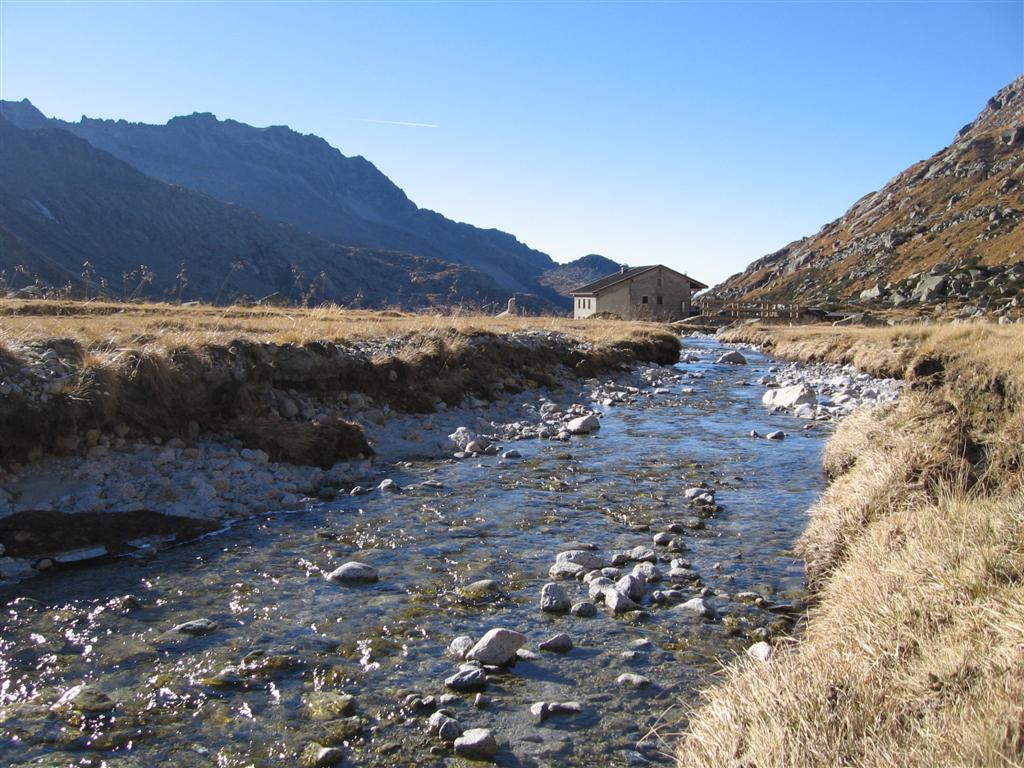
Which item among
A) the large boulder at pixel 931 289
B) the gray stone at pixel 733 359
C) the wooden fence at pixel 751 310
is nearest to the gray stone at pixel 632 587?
the gray stone at pixel 733 359

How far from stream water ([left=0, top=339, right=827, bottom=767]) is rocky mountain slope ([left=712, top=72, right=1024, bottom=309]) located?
243ft

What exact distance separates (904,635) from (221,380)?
10.4m

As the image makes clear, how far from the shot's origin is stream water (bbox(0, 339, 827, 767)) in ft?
14.9

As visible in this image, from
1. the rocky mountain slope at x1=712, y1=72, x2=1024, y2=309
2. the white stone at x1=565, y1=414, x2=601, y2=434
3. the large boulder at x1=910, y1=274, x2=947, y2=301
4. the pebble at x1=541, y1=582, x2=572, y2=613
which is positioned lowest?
the pebble at x1=541, y1=582, x2=572, y2=613

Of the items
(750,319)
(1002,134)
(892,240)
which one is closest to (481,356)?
(750,319)

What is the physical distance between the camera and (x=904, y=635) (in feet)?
14.0

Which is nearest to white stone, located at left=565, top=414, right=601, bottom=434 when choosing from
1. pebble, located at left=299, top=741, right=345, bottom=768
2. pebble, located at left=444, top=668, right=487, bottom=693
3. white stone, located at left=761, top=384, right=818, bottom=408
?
white stone, located at left=761, top=384, right=818, bottom=408

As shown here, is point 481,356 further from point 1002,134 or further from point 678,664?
point 1002,134

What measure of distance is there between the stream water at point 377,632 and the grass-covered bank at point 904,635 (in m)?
0.69

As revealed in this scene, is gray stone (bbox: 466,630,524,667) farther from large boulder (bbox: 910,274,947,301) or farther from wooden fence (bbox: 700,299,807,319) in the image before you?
large boulder (bbox: 910,274,947,301)

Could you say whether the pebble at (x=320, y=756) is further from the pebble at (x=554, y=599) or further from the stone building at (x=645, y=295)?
the stone building at (x=645, y=295)

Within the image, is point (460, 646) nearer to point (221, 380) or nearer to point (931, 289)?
point (221, 380)

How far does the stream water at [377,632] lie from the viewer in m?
4.55

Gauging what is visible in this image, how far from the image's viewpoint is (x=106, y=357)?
398 inches
